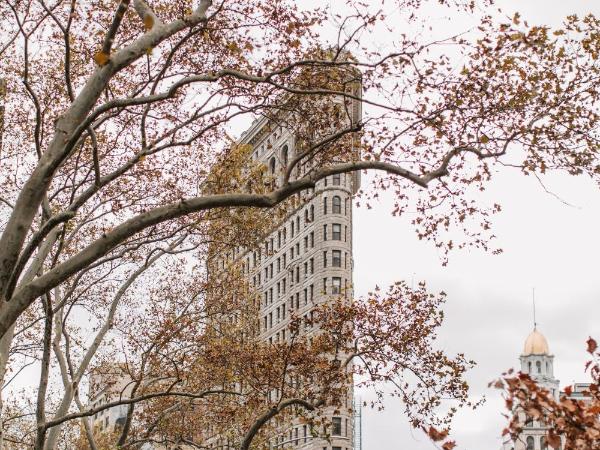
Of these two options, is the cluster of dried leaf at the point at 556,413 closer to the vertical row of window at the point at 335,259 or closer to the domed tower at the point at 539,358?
the vertical row of window at the point at 335,259

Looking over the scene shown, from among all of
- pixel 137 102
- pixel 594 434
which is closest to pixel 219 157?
pixel 137 102

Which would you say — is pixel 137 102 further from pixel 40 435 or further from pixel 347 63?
pixel 40 435

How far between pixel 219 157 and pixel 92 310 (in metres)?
7.03

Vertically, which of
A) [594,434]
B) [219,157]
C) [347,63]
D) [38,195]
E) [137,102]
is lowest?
[594,434]

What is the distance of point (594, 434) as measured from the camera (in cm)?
708

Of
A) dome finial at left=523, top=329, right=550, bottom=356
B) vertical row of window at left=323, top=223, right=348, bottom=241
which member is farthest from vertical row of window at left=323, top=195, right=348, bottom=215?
dome finial at left=523, top=329, right=550, bottom=356

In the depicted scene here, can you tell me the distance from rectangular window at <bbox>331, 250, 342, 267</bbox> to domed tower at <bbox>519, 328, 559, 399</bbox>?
362 feet

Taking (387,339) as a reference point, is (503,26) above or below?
above

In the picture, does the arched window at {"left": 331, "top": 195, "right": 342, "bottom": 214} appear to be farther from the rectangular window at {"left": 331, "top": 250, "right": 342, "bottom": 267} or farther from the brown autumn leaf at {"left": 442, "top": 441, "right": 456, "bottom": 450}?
the brown autumn leaf at {"left": 442, "top": 441, "right": 456, "bottom": 450}

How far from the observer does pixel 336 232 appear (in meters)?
85.6

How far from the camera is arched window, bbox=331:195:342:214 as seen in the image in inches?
3403

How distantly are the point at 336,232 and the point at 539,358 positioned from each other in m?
111

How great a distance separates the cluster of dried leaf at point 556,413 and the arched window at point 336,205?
Answer: 78.6 metres

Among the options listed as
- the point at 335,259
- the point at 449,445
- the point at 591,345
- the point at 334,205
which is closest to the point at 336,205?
the point at 334,205
